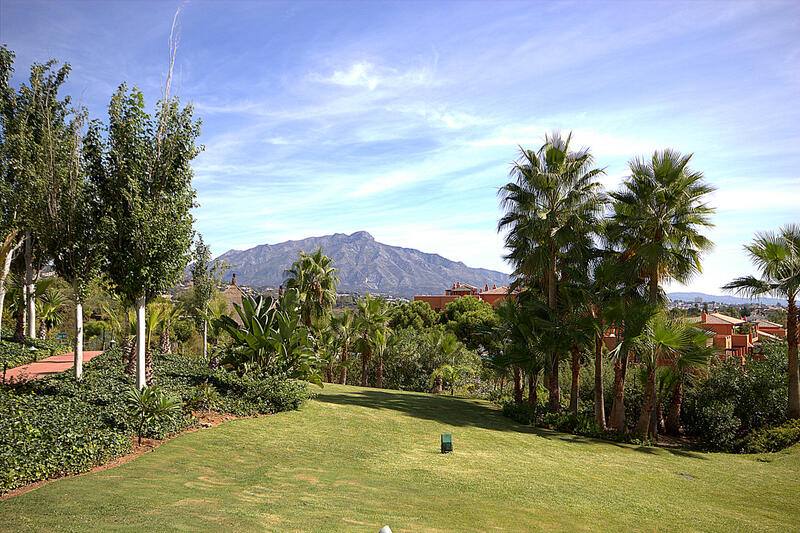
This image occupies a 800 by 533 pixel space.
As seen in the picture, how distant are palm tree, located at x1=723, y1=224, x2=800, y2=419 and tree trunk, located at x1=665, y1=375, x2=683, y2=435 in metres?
3.11

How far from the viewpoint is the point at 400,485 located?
27.1 ft

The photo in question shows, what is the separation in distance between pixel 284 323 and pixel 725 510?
1144 centimetres

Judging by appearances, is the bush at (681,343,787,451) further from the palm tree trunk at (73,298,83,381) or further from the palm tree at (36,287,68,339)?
the palm tree at (36,287,68,339)

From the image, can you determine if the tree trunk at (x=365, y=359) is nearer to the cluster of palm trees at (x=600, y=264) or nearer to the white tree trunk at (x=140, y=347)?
the cluster of palm trees at (x=600, y=264)

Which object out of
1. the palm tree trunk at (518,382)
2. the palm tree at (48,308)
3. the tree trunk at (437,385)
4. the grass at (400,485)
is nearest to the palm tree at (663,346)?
the grass at (400,485)

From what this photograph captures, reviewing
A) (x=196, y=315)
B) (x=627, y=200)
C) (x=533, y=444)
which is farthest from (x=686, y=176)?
(x=196, y=315)

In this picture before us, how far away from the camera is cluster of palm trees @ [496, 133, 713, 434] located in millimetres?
15094

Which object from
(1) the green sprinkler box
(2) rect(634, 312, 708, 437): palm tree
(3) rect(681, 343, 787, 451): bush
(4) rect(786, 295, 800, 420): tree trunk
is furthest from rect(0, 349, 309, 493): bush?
(4) rect(786, 295, 800, 420): tree trunk

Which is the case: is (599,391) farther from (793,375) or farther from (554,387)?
(793,375)

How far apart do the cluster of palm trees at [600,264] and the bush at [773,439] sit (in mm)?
2537

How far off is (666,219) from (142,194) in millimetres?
15283

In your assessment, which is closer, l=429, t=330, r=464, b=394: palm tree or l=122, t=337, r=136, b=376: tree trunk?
l=122, t=337, r=136, b=376: tree trunk

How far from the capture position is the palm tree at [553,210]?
1730 centimetres

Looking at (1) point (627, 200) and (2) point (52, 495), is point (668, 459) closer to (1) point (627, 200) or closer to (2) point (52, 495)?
(1) point (627, 200)
